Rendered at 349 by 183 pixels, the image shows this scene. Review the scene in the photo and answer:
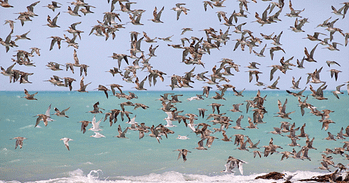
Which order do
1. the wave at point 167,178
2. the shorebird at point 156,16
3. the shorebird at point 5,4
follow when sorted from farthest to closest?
the shorebird at point 156,16 < the wave at point 167,178 < the shorebird at point 5,4

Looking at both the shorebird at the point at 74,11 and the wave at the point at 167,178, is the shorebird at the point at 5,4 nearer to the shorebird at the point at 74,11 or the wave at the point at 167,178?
the shorebird at the point at 74,11

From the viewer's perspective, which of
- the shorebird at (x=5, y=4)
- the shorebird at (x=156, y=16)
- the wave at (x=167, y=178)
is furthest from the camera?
the shorebird at (x=156, y=16)

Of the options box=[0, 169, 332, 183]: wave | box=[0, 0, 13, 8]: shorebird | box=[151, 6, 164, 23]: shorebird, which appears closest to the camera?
box=[0, 0, 13, 8]: shorebird

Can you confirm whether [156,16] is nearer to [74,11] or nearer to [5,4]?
[74,11]

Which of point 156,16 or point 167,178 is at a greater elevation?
point 156,16

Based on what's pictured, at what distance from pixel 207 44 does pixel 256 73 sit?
12.4 feet

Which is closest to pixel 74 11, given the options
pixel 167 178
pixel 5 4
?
pixel 5 4

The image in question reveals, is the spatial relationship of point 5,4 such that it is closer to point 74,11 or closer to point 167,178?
point 74,11

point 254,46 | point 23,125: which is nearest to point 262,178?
point 254,46

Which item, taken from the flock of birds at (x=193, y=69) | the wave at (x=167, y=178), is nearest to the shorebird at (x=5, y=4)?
the flock of birds at (x=193, y=69)

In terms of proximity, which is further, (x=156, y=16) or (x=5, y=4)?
(x=156, y=16)

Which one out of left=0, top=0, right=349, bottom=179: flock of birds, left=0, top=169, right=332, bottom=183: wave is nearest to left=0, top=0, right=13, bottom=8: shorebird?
left=0, top=0, right=349, bottom=179: flock of birds

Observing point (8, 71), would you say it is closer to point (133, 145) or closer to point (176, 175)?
point (176, 175)

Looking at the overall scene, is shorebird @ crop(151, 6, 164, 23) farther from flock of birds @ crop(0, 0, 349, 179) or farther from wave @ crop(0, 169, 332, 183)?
wave @ crop(0, 169, 332, 183)
